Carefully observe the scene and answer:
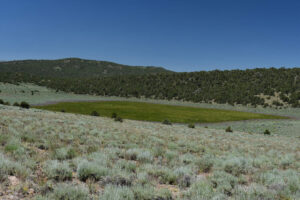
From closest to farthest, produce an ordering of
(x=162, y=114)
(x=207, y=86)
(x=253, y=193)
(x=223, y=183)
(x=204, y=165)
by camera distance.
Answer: (x=253, y=193)
(x=223, y=183)
(x=204, y=165)
(x=162, y=114)
(x=207, y=86)

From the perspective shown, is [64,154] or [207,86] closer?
[64,154]

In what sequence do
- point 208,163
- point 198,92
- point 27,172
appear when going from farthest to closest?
1. point 198,92
2. point 208,163
3. point 27,172

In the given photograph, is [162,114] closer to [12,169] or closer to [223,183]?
[223,183]

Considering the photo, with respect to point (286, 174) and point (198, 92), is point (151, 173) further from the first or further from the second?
point (198, 92)

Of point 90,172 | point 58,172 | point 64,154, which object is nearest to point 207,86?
point 64,154

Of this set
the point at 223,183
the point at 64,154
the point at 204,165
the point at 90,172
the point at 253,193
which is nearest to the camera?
the point at 253,193

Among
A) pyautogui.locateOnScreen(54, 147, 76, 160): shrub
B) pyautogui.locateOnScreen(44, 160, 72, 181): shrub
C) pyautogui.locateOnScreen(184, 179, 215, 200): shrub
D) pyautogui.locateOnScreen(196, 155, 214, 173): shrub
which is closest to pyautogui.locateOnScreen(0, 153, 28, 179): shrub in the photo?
pyautogui.locateOnScreen(44, 160, 72, 181): shrub

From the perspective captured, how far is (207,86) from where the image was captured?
107 meters

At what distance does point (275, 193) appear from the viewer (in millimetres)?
4918

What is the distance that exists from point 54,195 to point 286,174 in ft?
23.8

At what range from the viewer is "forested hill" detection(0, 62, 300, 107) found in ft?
278

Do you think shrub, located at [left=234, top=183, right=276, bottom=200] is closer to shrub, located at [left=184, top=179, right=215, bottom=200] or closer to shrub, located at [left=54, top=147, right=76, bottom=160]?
shrub, located at [left=184, top=179, right=215, bottom=200]

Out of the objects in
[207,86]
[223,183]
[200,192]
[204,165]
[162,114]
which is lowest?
[162,114]

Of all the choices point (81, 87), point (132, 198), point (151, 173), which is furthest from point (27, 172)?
point (81, 87)
